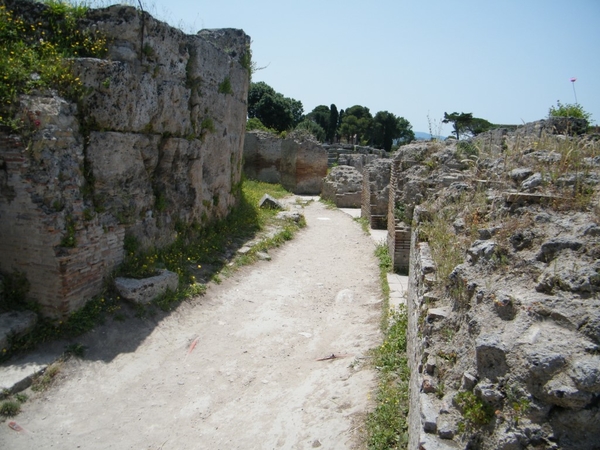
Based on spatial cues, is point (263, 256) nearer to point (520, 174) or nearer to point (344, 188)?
point (520, 174)

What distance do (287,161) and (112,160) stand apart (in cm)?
1371

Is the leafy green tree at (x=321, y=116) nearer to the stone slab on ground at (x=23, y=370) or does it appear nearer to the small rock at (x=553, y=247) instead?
the stone slab on ground at (x=23, y=370)

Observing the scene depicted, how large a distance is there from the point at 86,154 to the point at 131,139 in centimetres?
81

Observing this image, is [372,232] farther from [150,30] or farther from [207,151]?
[150,30]

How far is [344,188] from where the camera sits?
A: 53.2ft

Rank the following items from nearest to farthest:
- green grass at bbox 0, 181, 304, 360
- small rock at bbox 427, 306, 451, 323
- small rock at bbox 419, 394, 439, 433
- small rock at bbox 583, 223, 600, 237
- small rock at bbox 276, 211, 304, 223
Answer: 1. small rock at bbox 419, 394, 439, 433
2. small rock at bbox 583, 223, 600, 237
3. small rock at bbox 427, 306, 451, 323
4. green grass at bbox 0, 181, 304, 360
5. small rock at bbox 276, 211, 304, 223

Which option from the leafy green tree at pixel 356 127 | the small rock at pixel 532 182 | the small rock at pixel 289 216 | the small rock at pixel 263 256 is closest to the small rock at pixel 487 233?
the small rock at pixel 532 182

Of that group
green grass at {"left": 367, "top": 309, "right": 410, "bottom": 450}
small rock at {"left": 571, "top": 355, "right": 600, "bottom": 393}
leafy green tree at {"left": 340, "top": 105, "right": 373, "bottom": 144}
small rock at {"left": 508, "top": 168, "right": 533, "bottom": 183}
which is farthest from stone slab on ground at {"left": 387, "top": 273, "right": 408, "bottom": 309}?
leafy green tree at {"left": 340, "top": 105, "right": 373, "bottom": 144}

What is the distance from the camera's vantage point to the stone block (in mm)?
5875

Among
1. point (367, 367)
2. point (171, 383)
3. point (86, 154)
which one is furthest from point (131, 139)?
point (367, 367)

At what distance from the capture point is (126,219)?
20.8 feet

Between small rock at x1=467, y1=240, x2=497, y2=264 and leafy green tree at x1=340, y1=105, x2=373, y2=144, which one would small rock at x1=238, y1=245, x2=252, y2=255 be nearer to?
small rock at x1=467, y1=240, x2=497, y2=264

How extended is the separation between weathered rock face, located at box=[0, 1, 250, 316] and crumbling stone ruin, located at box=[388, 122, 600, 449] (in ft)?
13.0


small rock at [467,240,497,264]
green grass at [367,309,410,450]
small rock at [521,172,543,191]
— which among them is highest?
small rock at [521,172,543,191]
